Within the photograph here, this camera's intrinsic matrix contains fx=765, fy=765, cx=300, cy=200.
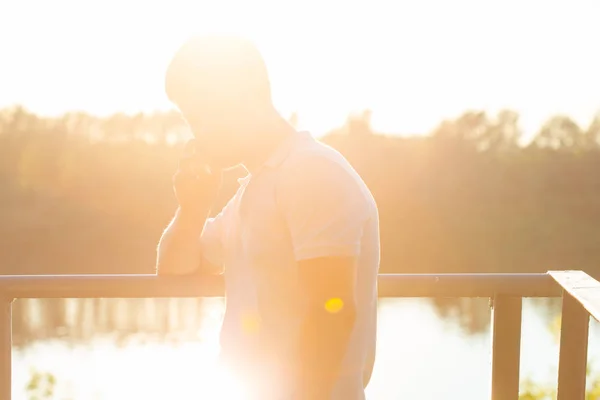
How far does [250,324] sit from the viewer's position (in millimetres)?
1616

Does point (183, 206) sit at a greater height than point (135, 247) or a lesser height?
greater

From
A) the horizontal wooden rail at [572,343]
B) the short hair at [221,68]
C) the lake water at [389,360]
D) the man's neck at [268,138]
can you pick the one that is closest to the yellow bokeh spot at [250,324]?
the man's neck at [268,138]

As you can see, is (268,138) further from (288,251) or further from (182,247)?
(182,247)

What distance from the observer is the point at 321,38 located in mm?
34594

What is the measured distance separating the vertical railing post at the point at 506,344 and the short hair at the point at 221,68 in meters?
0.88

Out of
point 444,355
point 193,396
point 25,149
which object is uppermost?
point 193,396

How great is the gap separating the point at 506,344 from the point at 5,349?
4.35 ft

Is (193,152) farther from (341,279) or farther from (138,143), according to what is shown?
(138,143)

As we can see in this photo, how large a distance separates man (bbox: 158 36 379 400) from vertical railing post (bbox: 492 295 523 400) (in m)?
0.51

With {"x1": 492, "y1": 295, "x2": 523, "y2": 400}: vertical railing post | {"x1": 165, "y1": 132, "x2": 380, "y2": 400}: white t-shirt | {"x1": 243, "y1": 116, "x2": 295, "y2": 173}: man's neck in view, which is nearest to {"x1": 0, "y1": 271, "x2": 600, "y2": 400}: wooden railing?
{"x1": 492, "y1": 295, "x2": 523, "y2": 400}: vertical railing post

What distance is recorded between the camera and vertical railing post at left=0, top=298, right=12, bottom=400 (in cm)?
200

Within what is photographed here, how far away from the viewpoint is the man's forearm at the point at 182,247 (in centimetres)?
199

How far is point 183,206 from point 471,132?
33118 millimetres

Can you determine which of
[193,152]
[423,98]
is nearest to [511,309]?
[193,152]
